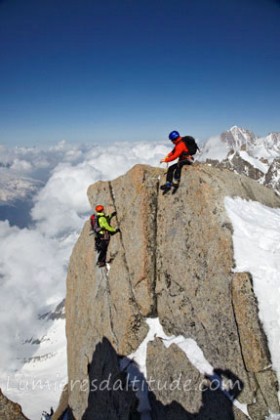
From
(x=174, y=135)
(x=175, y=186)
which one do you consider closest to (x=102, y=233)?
(x=175, y=186)

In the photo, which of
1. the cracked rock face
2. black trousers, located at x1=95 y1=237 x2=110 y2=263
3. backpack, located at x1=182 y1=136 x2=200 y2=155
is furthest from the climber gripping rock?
black trousers, located at x1=95 y1=237 x2=110 y2=263

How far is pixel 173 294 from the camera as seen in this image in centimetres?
1962

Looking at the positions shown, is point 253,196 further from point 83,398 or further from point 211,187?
point 83,398

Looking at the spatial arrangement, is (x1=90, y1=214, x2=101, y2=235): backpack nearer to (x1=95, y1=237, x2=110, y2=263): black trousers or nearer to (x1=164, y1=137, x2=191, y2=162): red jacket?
(x1=95, y1=237, x2=110, y2=263): black trousers

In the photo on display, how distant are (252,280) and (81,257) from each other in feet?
59.4

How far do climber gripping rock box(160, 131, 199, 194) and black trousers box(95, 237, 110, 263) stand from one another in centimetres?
750

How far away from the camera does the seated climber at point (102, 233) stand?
2423 centimetres

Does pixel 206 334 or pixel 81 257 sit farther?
pixel 81 257

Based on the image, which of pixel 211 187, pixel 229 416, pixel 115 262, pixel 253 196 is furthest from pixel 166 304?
pixel 253 196

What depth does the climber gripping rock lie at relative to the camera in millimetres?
20219

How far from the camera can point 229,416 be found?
14.2 m

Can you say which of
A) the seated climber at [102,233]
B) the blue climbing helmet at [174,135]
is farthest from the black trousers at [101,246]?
the blue climbing helmet at [174,135]

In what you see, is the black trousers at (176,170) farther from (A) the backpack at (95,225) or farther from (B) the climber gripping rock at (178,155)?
(A) the backpack at (95,225)

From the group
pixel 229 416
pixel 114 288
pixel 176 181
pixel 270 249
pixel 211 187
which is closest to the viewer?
pixel 229 416
